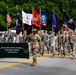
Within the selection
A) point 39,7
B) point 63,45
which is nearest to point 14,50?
point 63,45

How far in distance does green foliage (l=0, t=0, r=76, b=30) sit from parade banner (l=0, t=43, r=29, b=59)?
80.1 ft

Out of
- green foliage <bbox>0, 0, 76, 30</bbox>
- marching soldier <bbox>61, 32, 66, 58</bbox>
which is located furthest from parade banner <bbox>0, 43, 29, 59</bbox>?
green foliage <bbox>0, 0, 76, 30</bbox>

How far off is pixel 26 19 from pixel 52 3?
19.5 m

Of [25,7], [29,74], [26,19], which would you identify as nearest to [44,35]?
[26,19]

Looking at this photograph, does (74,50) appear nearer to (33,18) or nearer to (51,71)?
(51,71)

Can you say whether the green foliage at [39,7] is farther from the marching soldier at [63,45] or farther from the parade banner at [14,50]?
the parade banner at [14,50]

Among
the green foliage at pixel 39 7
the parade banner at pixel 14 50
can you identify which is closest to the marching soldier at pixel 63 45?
the parade banner at pixel 14 50

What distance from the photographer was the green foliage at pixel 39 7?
146 ft

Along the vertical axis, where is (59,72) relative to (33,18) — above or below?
below

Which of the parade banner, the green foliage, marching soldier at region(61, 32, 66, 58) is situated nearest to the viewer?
the parade banner

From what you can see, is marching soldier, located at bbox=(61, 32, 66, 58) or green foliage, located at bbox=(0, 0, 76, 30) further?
green foliage, located at bbox=(0, 0, 76, 30)

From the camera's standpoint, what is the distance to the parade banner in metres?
19.0

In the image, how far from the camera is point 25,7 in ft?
150

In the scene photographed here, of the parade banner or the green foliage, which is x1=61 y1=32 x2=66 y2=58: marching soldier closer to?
the parade banner
